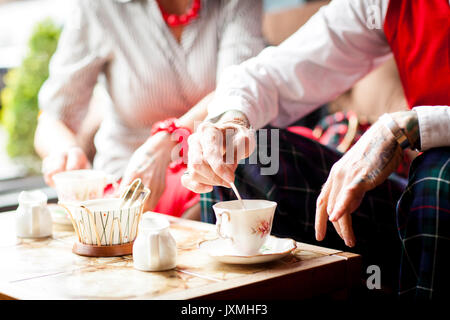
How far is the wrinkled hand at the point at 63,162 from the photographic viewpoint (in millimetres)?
1588

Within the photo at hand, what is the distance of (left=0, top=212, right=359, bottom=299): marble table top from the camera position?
0.84 metres

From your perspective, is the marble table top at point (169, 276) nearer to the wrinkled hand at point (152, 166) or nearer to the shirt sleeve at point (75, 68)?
the wrinkled hand at point (152, 166)

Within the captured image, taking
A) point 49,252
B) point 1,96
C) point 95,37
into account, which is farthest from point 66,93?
point 1,96

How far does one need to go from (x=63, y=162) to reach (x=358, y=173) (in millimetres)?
919

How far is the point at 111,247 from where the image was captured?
3.50ft

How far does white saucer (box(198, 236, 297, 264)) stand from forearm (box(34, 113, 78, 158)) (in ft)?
2.74

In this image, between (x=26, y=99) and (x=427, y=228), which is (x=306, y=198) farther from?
(x=26, y=99)

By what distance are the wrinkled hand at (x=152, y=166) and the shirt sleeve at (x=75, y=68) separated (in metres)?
0.59

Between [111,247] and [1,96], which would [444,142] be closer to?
[111,247]

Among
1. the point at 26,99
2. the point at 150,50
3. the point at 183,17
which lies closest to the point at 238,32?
the point at 183,17

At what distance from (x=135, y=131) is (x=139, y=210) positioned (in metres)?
0.89

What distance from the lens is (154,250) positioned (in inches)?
37.2

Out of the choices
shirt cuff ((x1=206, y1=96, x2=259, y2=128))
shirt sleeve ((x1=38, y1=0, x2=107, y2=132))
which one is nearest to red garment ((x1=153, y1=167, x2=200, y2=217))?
shirt cuff ((x1=206, y1=96, x2=259, y2=128))

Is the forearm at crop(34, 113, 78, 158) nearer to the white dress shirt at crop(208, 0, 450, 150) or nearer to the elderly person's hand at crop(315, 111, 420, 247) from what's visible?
the white dress shirt at crop(208, 0, 450, 150)
